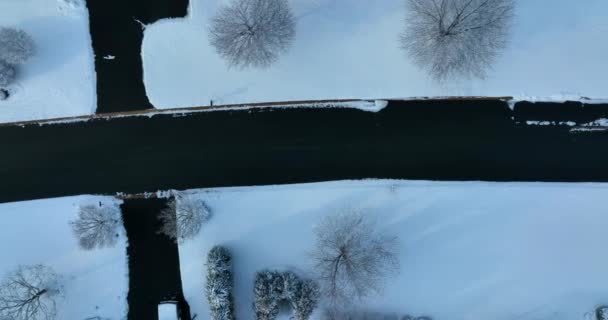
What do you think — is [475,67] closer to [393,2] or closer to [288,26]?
[393,2]

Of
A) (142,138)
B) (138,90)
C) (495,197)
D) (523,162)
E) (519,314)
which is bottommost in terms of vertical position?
(519,314)

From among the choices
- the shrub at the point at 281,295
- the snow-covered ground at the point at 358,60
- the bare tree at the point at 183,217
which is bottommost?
the shrub at the point at 281,295

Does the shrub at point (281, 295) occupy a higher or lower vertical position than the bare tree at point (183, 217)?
lower

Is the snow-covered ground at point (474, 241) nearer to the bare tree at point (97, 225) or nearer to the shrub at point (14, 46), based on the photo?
the bare tree at point (97, 225)

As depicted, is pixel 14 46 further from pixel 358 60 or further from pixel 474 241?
pixel 474 241

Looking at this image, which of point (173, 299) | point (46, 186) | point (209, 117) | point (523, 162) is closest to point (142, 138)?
point (209, 117)

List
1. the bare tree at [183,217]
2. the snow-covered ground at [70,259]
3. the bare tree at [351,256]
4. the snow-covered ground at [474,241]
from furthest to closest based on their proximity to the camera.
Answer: the snow-covered ground at [70,259] < the bare tree at [183,217] < the snow-covered ground at [474,241] < the bare tree at [351,256]

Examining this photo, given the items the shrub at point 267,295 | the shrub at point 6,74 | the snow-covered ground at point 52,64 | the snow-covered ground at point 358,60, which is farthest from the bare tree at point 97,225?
the shrub at point 267,295

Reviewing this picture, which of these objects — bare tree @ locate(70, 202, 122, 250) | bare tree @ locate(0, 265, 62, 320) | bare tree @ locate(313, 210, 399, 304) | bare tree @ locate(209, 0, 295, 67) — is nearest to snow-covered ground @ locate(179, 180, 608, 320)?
bare tree @ locate(313, 210, 399, 304)
